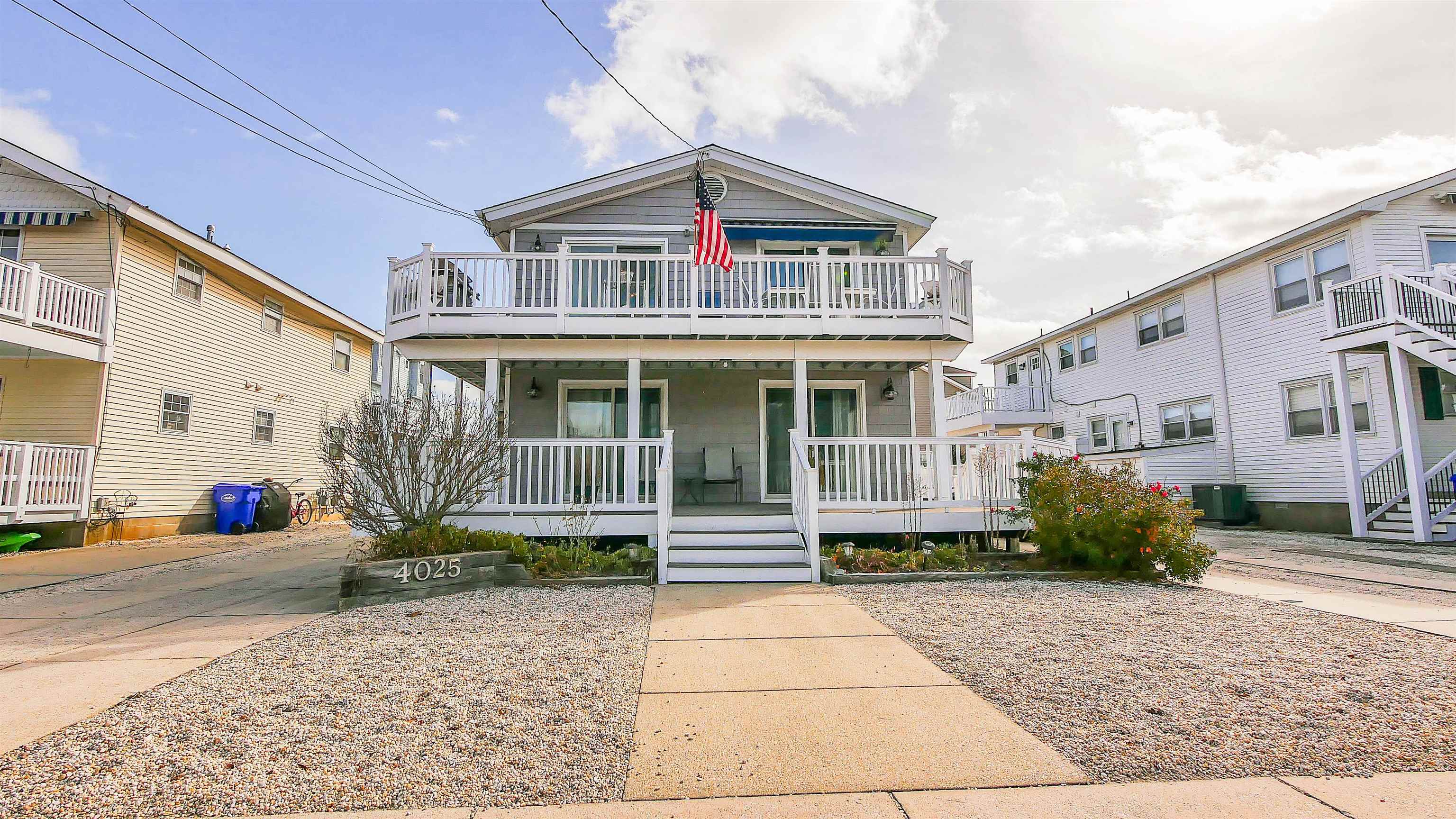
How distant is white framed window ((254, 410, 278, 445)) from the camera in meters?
16.2

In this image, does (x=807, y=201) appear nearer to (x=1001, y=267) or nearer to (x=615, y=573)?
(x=1001, y=267)

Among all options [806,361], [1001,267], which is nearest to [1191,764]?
[806,361]

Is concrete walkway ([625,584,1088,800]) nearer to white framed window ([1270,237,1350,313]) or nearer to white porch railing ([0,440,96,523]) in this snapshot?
white porch railing ([0,440,96,523])

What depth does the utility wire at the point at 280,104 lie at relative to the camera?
9746mm

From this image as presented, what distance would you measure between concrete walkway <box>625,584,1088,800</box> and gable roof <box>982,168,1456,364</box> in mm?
15006

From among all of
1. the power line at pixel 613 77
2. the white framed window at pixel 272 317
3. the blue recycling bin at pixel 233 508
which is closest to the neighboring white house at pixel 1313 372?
the power line at pixel 613 77

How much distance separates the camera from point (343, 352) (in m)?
20.1

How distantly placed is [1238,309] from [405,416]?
60.4ft

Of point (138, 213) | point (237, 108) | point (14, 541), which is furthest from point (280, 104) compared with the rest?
point (14, 541)

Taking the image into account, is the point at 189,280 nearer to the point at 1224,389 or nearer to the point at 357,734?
the point at 357,734

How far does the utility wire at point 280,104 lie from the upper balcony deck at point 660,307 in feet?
15.0

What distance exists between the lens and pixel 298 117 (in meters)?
12.0

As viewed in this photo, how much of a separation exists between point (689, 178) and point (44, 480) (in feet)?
38.7

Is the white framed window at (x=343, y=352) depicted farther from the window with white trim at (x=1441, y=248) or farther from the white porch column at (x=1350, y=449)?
the window with white trim at (x=1441, y=248)
